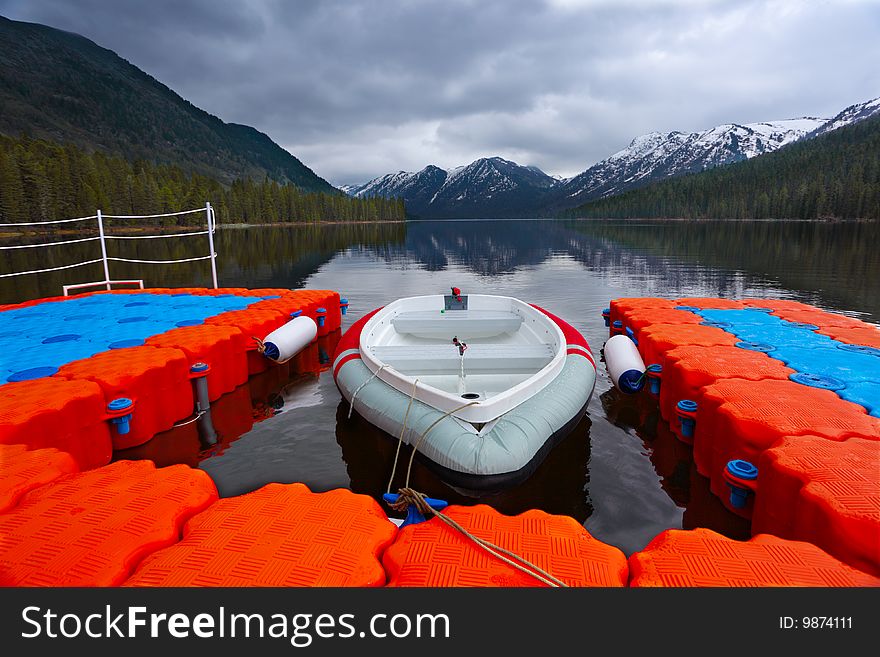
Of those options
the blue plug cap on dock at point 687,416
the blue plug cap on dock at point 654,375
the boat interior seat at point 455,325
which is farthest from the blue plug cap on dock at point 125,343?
the blue plug cap on dock at point 654,375

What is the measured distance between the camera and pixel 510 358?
8.13m

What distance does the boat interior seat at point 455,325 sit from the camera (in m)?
11.2

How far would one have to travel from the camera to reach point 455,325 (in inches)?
438

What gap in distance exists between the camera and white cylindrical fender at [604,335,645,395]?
27.0ft

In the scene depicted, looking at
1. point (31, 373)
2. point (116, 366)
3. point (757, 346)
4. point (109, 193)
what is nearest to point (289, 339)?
point (116, 366)

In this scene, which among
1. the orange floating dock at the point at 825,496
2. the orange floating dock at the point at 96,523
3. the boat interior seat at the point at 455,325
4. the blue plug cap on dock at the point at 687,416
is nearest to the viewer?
the orange floating dock at the point at 96,523

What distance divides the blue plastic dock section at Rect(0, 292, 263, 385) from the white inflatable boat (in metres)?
4.22

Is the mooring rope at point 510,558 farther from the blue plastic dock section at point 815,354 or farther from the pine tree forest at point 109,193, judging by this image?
the pine tree forest at point 109,193

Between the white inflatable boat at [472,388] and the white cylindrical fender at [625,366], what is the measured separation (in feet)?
3.00

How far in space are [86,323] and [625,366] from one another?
11.3 metres

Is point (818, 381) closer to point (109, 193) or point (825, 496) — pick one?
point (825, 496)

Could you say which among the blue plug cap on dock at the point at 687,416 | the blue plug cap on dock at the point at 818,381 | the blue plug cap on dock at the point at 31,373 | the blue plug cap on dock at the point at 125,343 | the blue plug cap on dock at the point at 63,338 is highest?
the blue plug cap on dock at the point at 63,338
